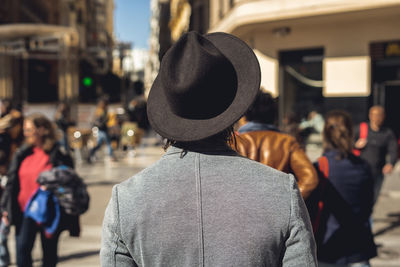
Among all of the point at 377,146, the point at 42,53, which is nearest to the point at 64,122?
the point at 377,146

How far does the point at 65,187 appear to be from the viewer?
13.2ft

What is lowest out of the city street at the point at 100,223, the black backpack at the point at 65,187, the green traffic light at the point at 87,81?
the city street at the point at 100,223

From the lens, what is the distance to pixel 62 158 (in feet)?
14.2

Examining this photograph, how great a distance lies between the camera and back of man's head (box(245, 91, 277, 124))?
3.21 metres

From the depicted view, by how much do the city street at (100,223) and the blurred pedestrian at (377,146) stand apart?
28.3 inches

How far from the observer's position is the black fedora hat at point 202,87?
137 centimetres

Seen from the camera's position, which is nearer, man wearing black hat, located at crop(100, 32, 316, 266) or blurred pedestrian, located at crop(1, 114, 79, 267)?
man wearing black hat, located at crop(100, 32, 316, 266)

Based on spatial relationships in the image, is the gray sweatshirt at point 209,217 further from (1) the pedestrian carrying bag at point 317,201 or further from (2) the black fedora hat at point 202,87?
(1) the pedestrian carrying bag at point 317,201

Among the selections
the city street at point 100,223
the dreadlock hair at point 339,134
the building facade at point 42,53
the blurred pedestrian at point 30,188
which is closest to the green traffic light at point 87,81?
the building facade at point 42,53

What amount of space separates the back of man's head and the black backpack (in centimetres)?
174

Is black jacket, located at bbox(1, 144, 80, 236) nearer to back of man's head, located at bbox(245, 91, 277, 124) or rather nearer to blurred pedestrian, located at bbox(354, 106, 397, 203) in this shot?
back of man's head, located at bbox(245, 91, 277, 124)

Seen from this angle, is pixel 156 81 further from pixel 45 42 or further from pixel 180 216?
pixel 45 42

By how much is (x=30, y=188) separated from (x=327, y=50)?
10996 millimetres

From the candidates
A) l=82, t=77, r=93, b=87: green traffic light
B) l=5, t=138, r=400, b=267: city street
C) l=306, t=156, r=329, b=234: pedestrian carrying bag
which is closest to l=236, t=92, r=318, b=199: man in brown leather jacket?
l=306, t=156, r=329, b=234: pedestrian carrying bag
